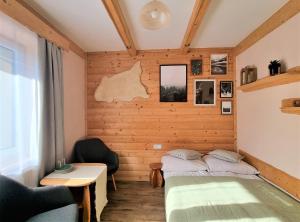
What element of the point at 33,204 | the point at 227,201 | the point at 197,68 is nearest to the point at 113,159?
the point at 33,204

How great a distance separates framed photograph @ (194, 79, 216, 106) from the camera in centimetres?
371

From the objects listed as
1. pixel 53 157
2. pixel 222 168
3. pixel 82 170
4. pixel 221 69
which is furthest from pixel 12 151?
pixel 221 69

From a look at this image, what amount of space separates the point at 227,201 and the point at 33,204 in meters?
1.79

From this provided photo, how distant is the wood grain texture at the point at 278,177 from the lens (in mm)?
2092

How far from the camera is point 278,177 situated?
238cm

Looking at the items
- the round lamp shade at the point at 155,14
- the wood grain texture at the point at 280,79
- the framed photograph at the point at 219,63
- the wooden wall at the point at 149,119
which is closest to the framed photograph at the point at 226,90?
the wooden wall at the point at 149,119

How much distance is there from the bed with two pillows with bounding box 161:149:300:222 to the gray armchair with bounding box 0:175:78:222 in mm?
953

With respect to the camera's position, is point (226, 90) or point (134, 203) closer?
point (134, 203)

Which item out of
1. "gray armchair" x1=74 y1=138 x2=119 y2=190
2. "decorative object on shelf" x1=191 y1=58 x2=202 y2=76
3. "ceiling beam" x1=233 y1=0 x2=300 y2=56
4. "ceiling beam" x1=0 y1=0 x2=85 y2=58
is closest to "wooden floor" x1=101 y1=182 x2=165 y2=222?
"gray armchair" x1=74 y1=138 x2=119 y2=190

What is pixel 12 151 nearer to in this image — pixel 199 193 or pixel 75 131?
pixel 75 131

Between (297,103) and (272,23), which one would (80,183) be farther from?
(272,23)

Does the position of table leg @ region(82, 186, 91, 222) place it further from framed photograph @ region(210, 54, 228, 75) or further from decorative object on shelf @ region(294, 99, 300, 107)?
framed photograph @ region(210, 54, 228, 75)

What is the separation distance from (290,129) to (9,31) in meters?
2.96

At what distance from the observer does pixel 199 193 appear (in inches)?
85.7
